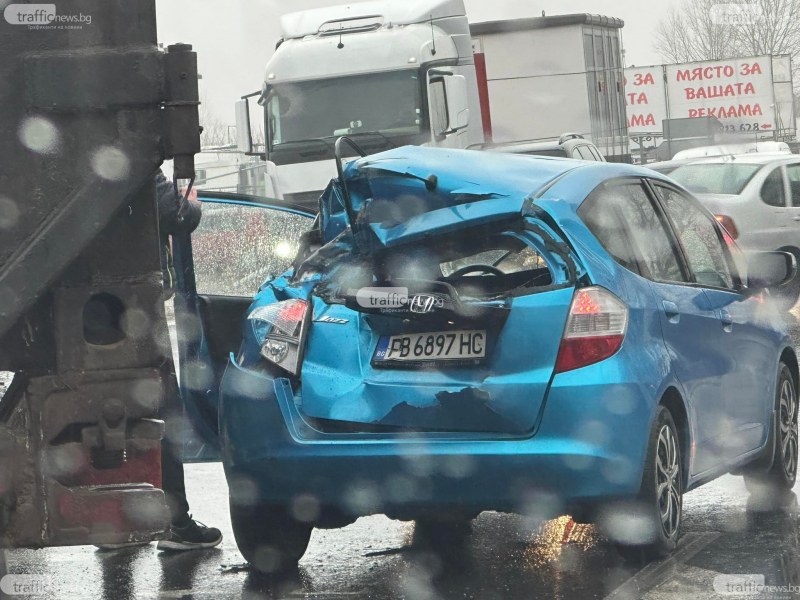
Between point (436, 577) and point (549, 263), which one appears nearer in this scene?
point (549, 263)

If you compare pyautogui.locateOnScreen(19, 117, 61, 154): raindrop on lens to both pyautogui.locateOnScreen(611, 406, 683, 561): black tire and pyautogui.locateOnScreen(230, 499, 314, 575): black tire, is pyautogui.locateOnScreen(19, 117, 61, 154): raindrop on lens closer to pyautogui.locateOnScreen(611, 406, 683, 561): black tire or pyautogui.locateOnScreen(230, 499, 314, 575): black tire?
pyautogui.locateOnScreen(230, 499, 314, 575): black tire

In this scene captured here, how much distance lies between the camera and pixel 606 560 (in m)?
6.07

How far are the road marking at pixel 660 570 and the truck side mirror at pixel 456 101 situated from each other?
38.4 feet

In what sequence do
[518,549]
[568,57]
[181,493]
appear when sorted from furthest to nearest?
1. [568,57]
2. [181,493]
3. [518,549]

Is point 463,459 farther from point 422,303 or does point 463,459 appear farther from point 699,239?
point 699,239

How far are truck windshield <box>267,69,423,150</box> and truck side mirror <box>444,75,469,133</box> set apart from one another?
0.33 m

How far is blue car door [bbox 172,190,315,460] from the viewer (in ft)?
22.3

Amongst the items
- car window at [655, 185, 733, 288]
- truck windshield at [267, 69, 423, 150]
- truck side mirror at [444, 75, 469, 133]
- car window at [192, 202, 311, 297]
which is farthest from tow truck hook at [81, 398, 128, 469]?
truck side mirror at [444, 75, 469, 133]

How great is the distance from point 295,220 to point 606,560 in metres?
2.23

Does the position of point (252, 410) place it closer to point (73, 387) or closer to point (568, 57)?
point (73, 387)

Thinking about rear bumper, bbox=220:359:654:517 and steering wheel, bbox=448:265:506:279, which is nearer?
rear bumper, bbox=220:359:654:517

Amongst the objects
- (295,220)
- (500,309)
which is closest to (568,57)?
(295,220)

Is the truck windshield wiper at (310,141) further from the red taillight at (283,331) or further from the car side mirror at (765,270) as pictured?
the red taillight at (283,331)

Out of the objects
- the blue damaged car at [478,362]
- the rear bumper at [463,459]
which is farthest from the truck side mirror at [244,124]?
the rear bumper at [463,459]
